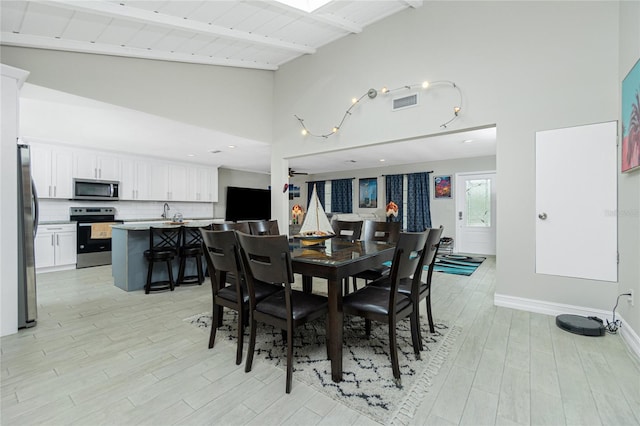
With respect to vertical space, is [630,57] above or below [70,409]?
above

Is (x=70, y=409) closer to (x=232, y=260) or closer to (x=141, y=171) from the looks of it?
(x=232, y=260)

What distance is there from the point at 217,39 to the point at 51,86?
1.76 meters

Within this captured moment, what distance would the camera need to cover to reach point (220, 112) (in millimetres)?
4109

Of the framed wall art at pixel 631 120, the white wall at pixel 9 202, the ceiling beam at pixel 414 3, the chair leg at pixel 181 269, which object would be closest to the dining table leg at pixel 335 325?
the framed wall art at pixel 631 120

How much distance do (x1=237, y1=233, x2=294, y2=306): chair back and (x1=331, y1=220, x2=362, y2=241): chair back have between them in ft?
5.25

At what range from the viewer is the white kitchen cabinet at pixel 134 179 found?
5785 millimetres

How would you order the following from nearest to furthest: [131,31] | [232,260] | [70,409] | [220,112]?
[70,409] < [232,260] < [131,31] < [220,112]

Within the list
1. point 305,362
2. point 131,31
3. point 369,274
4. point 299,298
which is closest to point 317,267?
point 299,298

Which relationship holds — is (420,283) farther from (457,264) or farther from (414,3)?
(457,264)

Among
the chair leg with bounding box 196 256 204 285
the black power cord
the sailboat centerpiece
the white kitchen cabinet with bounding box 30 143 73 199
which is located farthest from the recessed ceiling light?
the white kitchen cabinet with bounding box 30 143 73 199

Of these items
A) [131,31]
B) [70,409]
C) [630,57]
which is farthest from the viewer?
[131,31]

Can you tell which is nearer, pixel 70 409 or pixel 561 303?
pixel 70 409

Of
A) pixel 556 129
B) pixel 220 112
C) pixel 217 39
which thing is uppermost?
pixel 217 39

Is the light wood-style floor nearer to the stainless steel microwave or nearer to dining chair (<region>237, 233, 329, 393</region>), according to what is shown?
dining chair (<region>237, 233, 329, 393</region>)
